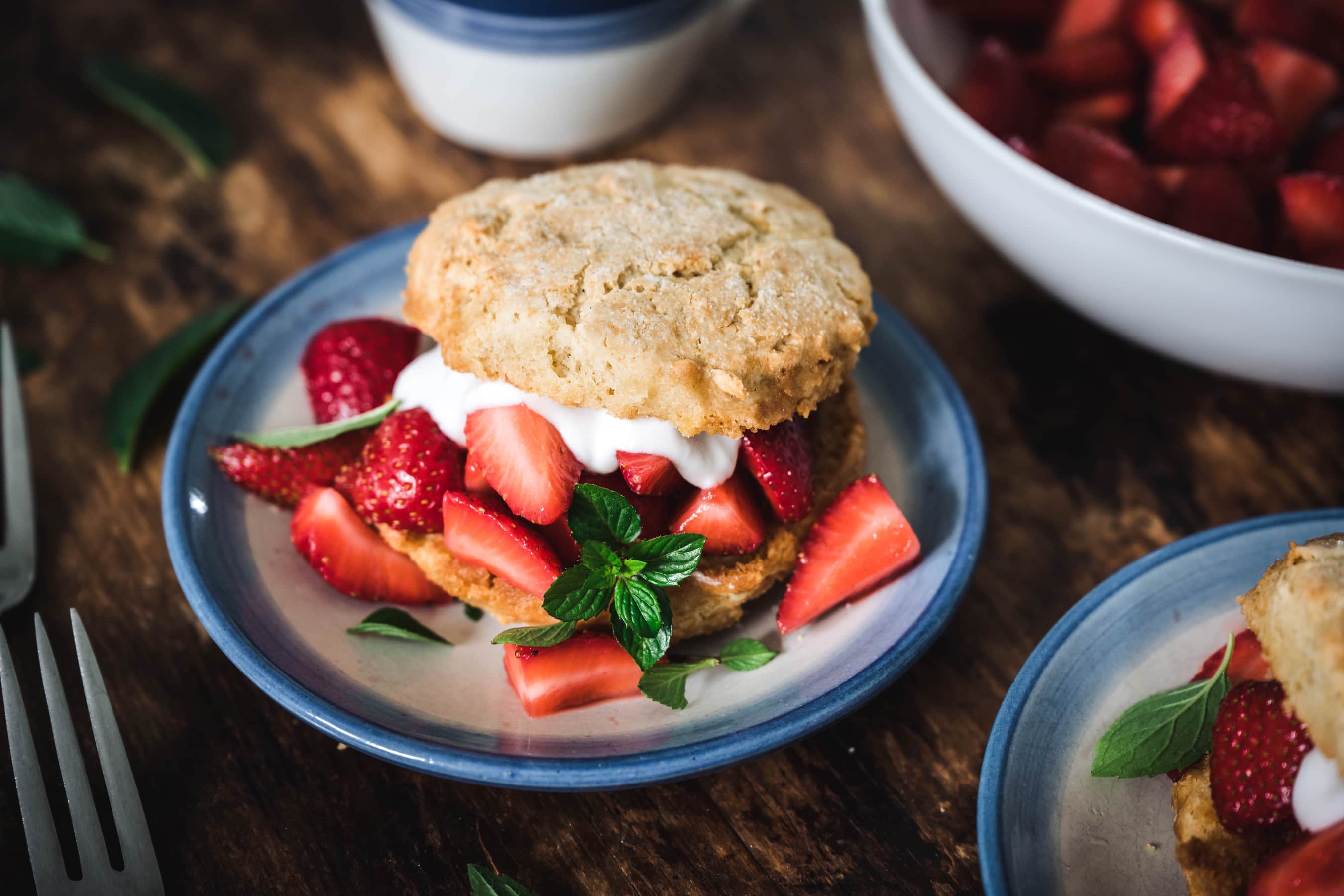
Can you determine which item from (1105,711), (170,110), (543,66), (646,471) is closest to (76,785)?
(646,471)

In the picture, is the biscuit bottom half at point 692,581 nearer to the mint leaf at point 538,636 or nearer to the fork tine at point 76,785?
the mint leaf at point 538,636

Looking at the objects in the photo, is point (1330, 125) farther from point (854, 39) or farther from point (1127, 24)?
point (854, 39)

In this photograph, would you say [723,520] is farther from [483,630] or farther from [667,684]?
[483,630]

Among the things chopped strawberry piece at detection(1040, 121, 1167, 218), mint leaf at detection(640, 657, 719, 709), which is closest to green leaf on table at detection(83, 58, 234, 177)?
mint leaf at detection(640, 657, 719, 709)

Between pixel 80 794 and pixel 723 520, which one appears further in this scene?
pixel 723 520

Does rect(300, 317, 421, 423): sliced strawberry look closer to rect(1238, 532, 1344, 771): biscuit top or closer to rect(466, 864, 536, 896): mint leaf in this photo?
rect(466, 864, 536, 896): mint leaf

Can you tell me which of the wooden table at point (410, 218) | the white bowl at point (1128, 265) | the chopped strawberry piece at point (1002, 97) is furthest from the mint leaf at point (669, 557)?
the chopped strawberry piece at point (1002, 97)

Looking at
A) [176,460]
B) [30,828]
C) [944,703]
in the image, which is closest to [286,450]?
[176,460]
